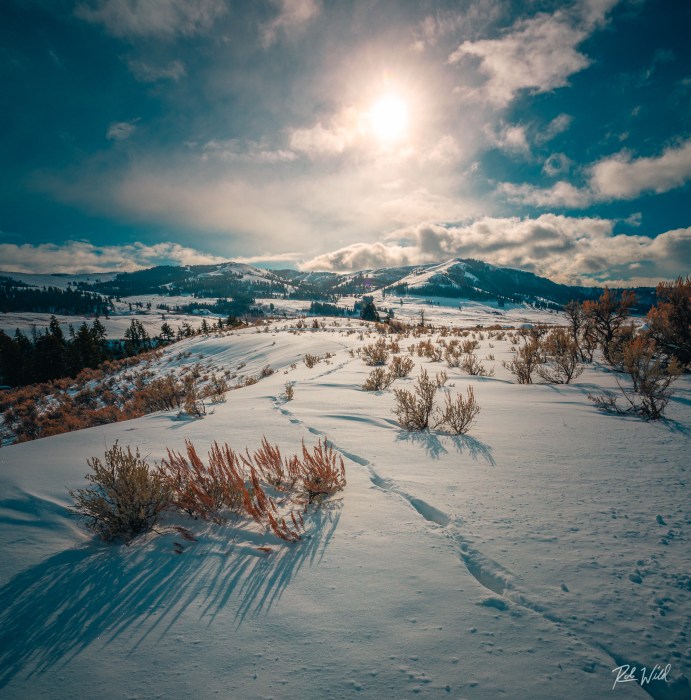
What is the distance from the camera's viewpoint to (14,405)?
612 inches

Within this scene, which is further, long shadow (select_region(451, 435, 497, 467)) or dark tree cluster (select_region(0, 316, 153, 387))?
dark tree cluster (select_region(0, 316, 153, 387))

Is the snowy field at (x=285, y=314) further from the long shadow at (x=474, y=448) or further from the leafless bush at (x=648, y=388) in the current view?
the long shadow at (x=474, y=448)

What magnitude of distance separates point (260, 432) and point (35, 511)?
228 centimetres

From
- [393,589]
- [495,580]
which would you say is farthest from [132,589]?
[495,580]

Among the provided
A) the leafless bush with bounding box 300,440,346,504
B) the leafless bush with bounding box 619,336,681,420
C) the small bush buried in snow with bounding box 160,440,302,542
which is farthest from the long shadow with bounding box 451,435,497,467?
the leafless bush with bounding box 619,336,681,420

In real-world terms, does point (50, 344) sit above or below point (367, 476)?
below

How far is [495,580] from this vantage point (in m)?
1.77

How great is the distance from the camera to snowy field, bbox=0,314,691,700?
4.34ft

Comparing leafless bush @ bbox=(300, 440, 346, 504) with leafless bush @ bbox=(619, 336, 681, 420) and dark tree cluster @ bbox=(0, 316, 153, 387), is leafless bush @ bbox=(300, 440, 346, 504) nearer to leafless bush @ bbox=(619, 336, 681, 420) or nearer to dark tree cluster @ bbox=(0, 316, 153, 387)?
leafless bush @ bbox=(619, 336, 681, 420)

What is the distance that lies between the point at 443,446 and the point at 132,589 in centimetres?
306

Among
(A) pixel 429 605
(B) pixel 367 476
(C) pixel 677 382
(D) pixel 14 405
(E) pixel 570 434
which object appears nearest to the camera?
(A) pixel 429 605

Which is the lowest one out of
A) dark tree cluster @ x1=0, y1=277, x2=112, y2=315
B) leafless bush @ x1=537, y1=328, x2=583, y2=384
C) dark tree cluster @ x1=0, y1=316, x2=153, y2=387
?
dark tree cluster @ x1=0, y1=316, x2=153, y2=387

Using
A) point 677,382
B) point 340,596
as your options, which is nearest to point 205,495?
point 340,596

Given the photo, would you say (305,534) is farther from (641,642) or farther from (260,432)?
(260,432)
